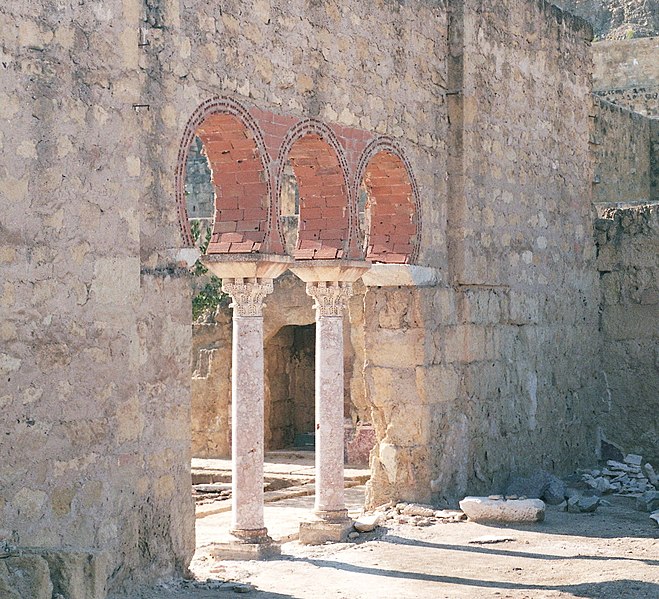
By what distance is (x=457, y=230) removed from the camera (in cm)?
1263

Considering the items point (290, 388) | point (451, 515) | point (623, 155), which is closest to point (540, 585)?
point (451, 515)

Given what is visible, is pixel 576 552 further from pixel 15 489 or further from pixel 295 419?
pixel 295 419

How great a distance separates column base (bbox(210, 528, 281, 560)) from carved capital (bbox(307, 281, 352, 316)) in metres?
1.98

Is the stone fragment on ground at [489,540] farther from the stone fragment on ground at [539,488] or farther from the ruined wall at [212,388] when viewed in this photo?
the ruined wall at [212,388]

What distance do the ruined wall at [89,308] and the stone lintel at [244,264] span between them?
2.77ft

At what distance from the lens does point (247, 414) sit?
10.0 metres

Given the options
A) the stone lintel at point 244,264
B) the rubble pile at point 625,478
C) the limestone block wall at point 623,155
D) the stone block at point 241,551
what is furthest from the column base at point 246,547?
the limestone block wall at point 623,155

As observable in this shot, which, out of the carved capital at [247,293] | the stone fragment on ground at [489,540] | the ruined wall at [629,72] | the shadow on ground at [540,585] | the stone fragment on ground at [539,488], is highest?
the ruined wall at [629,72]

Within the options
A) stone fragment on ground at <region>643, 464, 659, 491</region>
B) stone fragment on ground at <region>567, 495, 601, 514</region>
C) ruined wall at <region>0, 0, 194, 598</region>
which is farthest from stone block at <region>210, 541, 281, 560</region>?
stone fragment on ground at <region>643, 464, 659, 491</region>

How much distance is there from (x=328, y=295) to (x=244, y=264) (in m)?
1.33

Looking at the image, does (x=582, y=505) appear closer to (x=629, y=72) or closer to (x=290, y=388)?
(x=290, y=388)

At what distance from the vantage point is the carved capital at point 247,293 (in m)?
10.0

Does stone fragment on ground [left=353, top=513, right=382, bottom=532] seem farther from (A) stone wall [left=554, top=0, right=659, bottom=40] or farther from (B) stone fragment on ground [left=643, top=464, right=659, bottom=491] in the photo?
(A) stone wall [left=554, top=0, right=659, bottom=40]

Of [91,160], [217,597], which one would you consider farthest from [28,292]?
[217,597]
